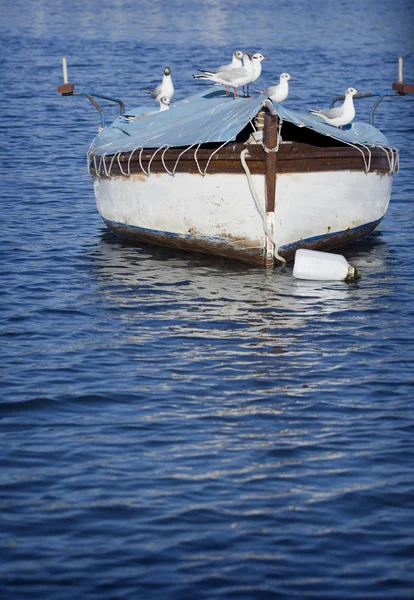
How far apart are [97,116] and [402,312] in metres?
19.4

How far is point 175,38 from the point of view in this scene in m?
Answer: 49.2

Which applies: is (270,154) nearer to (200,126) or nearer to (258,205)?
(258,205)

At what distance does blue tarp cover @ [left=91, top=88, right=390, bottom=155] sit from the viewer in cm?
1385

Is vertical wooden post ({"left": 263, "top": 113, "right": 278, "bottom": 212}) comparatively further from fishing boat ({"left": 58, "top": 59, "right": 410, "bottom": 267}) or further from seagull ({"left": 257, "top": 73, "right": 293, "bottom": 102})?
seagull ({"left": 257, "top": 73, "right": 293, "bottom": 102})

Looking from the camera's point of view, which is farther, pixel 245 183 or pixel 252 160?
pixel 245 183

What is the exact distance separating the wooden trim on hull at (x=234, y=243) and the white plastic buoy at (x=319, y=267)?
497 millimetres

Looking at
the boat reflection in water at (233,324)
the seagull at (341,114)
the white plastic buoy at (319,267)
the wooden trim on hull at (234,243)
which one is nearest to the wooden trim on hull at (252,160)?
the wooden trim on hull at (234,243)

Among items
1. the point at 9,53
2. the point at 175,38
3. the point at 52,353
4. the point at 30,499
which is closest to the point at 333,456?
the point at 30,499

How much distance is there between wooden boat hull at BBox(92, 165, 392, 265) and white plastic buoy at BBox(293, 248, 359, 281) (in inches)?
19.4

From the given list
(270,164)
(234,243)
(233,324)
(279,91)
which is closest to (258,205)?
(270,164)

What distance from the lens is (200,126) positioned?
14.5 meters

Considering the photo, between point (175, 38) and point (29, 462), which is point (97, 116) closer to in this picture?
point (175, 38)

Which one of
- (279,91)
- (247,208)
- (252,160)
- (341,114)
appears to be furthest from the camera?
(341,114)

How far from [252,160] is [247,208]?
2.09 feet
